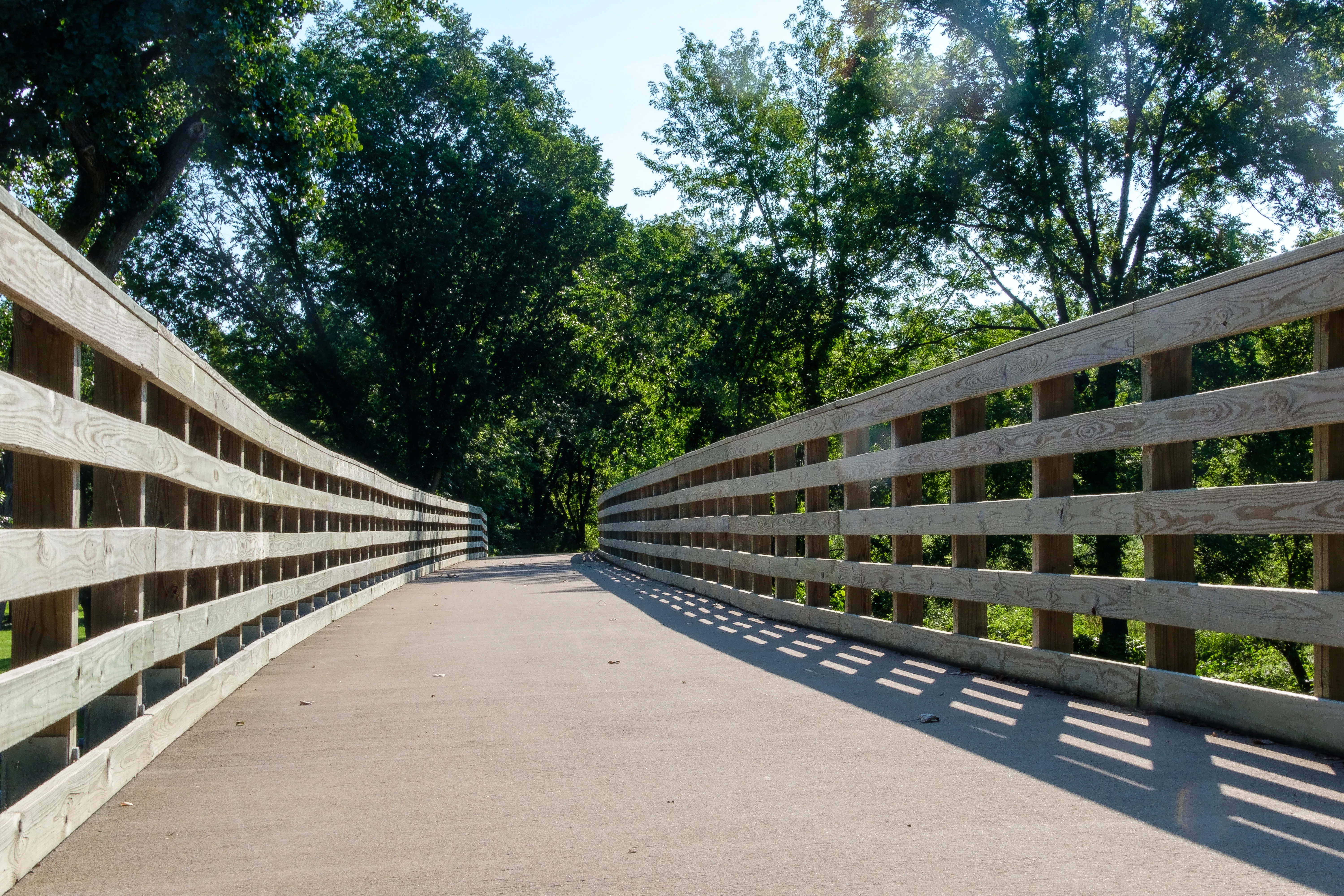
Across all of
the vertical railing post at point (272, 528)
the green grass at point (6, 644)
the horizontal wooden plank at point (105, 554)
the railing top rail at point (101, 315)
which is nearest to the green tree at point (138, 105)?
the green grass at point (6, 644)

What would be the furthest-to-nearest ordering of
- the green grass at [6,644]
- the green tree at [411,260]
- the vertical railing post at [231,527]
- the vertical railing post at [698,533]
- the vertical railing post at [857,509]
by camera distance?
the green tree at [411,260] < the green grass at [6,644] < the vertical railing post at [698,533] < the vertical railing post at [857,509] < the vertical railing post at [231,527]

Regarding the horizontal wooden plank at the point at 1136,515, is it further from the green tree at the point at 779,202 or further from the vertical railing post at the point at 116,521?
the green tree at the point at 779,202

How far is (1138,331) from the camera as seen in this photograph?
4559 mm

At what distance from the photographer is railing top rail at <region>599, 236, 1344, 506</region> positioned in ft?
12.1

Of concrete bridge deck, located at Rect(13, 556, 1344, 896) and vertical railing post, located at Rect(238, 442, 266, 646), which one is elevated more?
vertical railing post, located at Rect(238, 442, 266, 646)

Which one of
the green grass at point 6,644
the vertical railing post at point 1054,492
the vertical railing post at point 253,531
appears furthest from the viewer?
the green grass at point 6,644

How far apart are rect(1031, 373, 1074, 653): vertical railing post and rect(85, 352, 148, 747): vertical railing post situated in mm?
3777

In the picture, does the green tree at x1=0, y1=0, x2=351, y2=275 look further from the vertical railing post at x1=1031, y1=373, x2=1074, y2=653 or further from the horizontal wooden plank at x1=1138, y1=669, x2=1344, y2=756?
the horizontal wooden plank at x1=1138, y1=669, x2=1344, y2=756

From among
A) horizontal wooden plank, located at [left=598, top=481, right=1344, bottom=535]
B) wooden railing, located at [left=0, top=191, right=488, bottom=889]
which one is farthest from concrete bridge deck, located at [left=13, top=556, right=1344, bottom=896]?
horizontal wooden plank, located at [left=598, top=481, right=1344, bottom=535]

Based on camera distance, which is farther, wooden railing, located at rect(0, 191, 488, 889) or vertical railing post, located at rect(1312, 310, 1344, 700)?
vertical railing post, located at rect(1312, 310, 1344, 700)

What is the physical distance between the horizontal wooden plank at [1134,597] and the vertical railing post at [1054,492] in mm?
91

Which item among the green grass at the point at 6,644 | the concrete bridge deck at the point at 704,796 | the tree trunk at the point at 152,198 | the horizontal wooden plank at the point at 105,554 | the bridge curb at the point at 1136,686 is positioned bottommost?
the green grass at the point at 6,644

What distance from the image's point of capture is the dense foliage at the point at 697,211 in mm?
15352

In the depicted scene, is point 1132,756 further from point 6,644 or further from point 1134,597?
point 6,644
